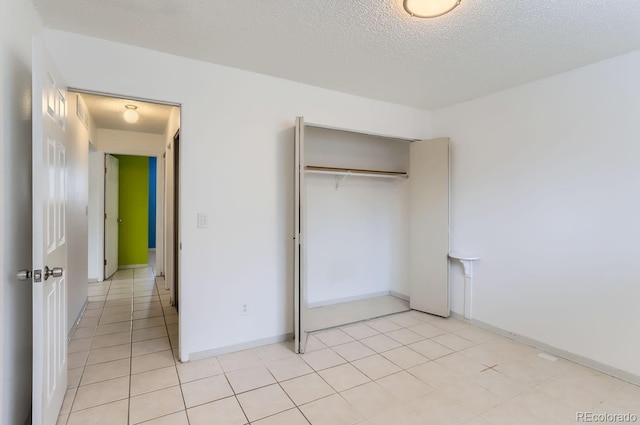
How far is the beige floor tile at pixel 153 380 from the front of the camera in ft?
7.57

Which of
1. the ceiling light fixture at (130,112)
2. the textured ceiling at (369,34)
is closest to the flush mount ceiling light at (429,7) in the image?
the textured ceiling at (369,34)

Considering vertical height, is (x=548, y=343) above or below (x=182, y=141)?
below

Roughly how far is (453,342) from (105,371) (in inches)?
118

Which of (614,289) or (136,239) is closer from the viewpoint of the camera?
(614,289)

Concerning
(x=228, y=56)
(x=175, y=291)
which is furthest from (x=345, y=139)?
(x=175, y=291)

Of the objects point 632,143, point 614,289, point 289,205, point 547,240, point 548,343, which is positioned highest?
point 632,143

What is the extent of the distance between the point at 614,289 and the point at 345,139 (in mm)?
2929

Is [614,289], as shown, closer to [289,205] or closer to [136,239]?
[289,205]

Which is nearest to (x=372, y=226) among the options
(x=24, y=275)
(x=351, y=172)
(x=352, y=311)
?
(x=351, y=172)

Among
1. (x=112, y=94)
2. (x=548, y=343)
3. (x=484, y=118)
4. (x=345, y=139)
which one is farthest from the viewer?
(x=345, y=139)

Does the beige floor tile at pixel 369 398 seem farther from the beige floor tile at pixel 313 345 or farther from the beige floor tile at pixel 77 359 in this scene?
the beige floor tile at pixel 77 359

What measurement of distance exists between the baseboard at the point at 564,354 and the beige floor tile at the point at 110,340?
11.6ft

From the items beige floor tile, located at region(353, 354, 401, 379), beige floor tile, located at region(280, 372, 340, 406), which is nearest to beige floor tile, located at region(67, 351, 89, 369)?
beige floor tile, located at region(280, 372, 340, 406)

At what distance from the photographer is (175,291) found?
13.7 ft
